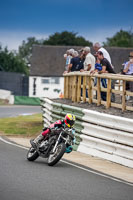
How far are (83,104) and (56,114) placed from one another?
113 cm

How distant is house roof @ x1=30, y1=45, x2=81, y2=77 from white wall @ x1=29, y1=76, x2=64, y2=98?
708 mm

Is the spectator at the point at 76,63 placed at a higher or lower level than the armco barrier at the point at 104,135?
higher

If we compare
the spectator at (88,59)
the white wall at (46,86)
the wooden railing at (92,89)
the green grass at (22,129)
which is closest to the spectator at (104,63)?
the wooden railing at (92,89)

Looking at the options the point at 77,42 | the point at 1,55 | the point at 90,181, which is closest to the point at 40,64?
the point at 1,55

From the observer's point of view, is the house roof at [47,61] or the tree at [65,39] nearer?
the house roof at [47,61]

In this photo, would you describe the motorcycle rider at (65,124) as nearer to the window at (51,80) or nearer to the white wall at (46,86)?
the white wall at (46,86)

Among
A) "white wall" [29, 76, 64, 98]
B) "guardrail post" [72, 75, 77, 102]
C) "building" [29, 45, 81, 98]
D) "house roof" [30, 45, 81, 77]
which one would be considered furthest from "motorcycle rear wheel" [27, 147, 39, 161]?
"house roof" [30, 45, 81, 77]

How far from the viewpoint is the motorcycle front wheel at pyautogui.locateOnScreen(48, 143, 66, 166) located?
36.6 ft

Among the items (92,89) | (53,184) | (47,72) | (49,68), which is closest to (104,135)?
(92,89)

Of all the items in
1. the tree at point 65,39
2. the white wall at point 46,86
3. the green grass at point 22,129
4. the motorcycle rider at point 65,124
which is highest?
the tree at point 65,39

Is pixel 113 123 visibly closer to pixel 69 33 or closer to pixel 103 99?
pixel 103 99

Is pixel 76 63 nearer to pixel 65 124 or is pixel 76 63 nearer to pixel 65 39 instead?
pixel 65 124

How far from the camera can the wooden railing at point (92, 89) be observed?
1405 centimetres

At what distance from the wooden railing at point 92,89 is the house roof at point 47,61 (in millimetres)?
58112
